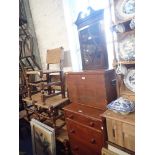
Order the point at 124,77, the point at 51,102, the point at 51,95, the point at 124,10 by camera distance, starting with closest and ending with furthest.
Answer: the point at 124,10, the point at 124,77, the point at 51,102, the point at 51,95

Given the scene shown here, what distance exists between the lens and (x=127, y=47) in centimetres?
143

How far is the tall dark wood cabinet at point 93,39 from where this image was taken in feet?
6.05

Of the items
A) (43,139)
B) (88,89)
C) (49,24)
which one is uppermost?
(49,24)

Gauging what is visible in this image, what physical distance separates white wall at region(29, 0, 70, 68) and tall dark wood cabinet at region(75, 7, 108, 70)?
1.28ft

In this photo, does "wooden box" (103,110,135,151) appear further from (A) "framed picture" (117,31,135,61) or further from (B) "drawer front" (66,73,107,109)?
(A) "framed picture" (117,31,135,61)

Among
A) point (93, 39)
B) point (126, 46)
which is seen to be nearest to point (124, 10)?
point (126, 46)

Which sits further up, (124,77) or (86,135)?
(124,77)

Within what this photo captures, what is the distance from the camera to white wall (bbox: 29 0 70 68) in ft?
7.72

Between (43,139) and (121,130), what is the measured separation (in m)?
1.18

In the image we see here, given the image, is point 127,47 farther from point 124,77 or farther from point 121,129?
point 121,129

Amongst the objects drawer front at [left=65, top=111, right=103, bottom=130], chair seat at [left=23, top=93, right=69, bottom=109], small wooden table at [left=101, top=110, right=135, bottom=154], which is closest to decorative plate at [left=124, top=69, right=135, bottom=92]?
small wooden table at [left=101, top=110, right=135, bottom=154]

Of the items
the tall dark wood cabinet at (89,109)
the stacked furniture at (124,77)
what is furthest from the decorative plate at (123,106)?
the tall dark wood cabinet at (89,109)
